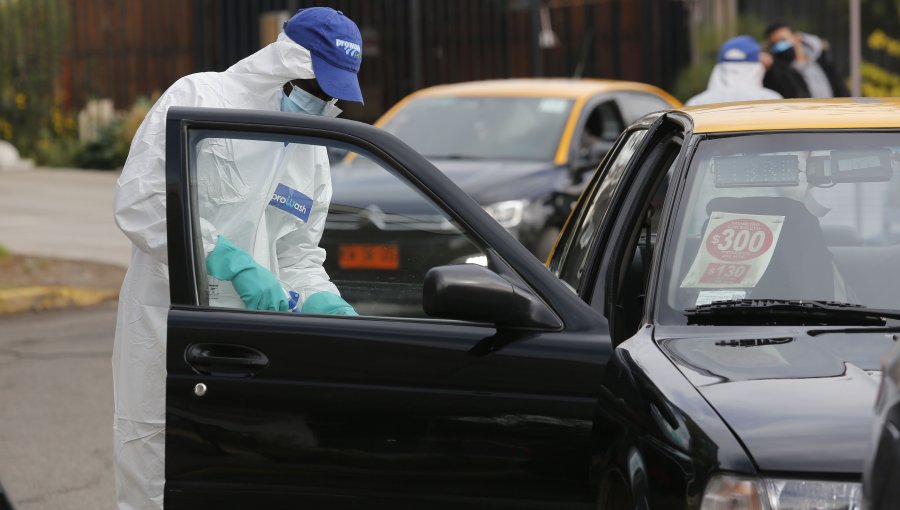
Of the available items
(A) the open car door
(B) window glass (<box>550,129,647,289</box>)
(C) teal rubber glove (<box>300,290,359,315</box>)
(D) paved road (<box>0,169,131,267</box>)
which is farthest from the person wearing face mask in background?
(A) the open car door

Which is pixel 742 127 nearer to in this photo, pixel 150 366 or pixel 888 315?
pixel 888 315

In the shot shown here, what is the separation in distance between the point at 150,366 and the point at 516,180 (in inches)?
250

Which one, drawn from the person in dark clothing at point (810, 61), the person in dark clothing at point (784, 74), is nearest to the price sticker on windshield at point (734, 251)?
the person in dark clothing at point (784, 74)

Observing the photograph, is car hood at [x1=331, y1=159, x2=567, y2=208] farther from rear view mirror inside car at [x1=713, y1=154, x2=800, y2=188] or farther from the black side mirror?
the black side mirror

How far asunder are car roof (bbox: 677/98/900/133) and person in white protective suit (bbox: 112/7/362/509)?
102 cm

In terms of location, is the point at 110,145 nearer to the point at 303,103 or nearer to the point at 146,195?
the point at 303,103

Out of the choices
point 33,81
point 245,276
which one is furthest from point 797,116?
point 33,81

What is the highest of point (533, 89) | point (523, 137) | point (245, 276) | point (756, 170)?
point (756, 170)

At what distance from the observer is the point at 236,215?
4051mm

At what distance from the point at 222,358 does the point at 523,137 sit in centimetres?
749

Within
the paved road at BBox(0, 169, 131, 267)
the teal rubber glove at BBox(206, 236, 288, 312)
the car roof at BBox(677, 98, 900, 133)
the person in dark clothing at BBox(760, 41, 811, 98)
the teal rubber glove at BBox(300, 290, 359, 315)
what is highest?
the car roof at BBox(677, 98, 900, 133)

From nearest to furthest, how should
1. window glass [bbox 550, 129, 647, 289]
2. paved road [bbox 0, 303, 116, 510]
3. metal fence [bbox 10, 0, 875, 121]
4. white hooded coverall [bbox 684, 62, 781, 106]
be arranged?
window glass [bbox 550, 129, 647, 289] → paved road [bbox 0, 303, 116, 510] → white hooded coverall [bbox 684, 62, 781, 106] → metal fence [bbox 10, 0, 875, 121]

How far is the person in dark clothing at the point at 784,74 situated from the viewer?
11.1m

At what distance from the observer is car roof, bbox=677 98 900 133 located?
391 cm
